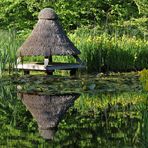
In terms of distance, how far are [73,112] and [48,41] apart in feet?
19.9

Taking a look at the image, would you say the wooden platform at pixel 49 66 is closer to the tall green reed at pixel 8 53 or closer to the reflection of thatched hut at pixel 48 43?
the reflection of thatched hut at pixel 48 43

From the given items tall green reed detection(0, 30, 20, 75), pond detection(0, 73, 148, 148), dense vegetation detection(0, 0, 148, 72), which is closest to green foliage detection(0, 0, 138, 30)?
dense vegetation detection(0, 0, 148, 72)

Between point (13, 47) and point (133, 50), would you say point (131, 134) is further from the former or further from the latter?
point (133, 50)

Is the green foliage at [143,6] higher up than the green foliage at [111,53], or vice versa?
the green foliage at [143,6]

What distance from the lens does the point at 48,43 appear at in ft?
47.3

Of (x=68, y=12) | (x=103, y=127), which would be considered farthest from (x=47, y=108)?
(x=68, y=12)

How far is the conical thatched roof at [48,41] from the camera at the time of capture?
561 inches

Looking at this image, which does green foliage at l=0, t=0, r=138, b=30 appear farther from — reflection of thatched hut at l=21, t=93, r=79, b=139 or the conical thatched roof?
reflection of thatched hut at l=21, t=93, r=79, b=139

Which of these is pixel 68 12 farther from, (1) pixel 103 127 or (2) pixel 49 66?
(1) pixel 103 127

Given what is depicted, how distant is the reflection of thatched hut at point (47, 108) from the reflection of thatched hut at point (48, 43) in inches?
158

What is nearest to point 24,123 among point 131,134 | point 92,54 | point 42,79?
point 131,134

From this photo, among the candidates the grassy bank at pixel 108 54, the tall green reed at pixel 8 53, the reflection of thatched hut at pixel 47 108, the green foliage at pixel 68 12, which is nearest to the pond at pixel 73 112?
the reflection of thatched hut at pixel 47 108

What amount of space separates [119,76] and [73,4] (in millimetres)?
9946

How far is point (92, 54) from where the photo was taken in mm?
15000
